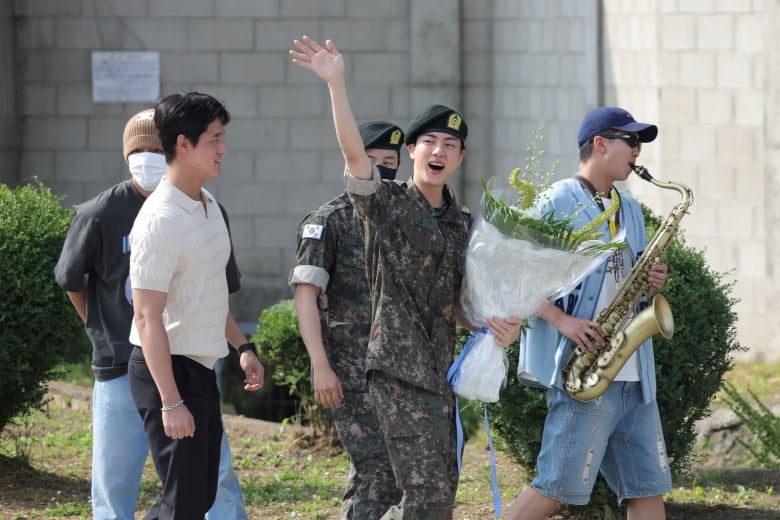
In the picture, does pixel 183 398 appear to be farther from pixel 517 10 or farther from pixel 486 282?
pixel 517 10

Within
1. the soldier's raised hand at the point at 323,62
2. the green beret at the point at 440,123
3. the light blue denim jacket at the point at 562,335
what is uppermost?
the soldier's raised hand at the point at 323,62

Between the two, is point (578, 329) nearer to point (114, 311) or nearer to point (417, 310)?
point (417, 310)

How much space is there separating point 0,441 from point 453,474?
11.5ft

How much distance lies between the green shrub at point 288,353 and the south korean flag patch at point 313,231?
2.50 metres

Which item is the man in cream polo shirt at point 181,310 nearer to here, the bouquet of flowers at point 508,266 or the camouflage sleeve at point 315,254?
the camouflage sleeve at point 315,254

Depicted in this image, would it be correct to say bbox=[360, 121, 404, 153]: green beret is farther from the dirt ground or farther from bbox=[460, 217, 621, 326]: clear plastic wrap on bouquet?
the dirt ground

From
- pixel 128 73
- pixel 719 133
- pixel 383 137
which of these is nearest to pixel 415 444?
pixel 383 137

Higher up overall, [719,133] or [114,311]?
[719,133]

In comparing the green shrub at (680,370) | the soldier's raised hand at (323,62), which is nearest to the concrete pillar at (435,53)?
the green shrub at (680,370)

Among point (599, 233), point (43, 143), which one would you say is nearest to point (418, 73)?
point (43, 143)

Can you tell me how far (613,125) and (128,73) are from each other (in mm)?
8219

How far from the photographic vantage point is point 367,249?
4445mm

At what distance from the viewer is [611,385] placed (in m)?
4.83

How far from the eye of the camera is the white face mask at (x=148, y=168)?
496 centimetres
